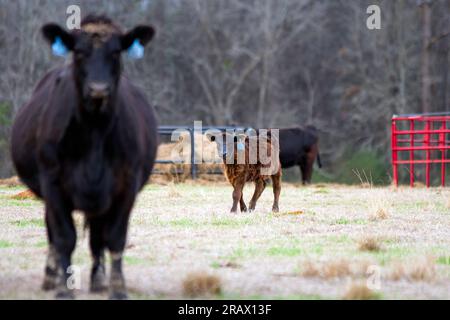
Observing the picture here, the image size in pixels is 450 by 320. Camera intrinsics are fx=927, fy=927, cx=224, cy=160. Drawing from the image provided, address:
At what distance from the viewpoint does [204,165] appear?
23688mm

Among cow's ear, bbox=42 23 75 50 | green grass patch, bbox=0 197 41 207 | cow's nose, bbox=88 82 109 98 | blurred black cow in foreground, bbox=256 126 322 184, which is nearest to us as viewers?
cow's nose, bbox=88 82 109 98

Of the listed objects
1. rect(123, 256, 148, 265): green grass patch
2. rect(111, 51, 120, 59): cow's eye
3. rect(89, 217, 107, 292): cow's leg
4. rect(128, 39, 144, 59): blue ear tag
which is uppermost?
rect(128, 39, 144, 59): blue ear tag

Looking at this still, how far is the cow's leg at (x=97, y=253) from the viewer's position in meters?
7.09

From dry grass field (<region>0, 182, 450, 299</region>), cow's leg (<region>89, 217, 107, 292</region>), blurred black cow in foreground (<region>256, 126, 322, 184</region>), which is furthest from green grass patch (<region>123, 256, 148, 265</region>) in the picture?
blurred black cow in foreground (<region>256, 126, 322, 184</region>)

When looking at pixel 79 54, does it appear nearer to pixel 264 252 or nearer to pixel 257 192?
pixel 264 252

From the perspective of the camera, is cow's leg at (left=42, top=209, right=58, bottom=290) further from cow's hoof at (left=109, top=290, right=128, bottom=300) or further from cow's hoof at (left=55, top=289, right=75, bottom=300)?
cow's hoof at (left=109, top=290, right=128, bottom=300)

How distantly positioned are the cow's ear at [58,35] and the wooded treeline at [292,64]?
29.1m

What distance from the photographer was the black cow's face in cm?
641

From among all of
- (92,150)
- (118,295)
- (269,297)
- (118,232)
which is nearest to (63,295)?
(118,295)

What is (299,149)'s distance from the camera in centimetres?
2789

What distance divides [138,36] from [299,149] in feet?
69.0

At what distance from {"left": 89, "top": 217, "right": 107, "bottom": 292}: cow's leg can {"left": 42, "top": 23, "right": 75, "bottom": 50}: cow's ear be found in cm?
133

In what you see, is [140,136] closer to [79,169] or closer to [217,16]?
[79,169]

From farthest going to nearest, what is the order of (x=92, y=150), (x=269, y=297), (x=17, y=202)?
(x=17, y=202)
(x=269, y=297)
(x=92, y=150)
